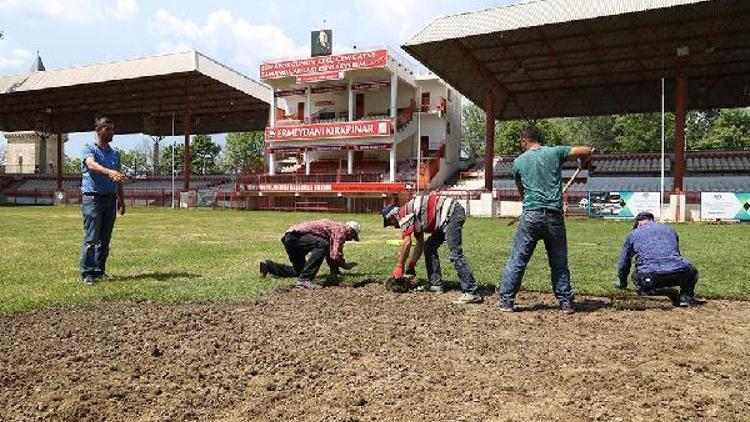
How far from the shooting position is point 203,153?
78125 mm

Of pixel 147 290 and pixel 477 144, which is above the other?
pixel 477 144

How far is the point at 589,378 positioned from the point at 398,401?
4.43ft

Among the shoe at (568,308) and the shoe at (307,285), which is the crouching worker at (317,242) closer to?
the shoe at (307,285)

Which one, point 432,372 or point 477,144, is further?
point 477,144

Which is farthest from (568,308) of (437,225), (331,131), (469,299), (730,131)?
(730,131)

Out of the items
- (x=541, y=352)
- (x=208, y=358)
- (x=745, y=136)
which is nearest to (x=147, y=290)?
(x=208, y=358)

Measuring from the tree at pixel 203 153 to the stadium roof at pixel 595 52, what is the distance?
4939 centimetres

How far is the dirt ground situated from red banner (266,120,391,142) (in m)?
32.5

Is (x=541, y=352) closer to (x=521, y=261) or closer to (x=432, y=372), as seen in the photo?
(x=432, y=372)

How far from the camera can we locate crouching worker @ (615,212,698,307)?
6117 mm

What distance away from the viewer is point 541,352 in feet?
14.2

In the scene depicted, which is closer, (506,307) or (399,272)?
(506,307)

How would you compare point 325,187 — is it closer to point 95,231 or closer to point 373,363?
point 95,231

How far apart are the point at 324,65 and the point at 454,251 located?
116ft
